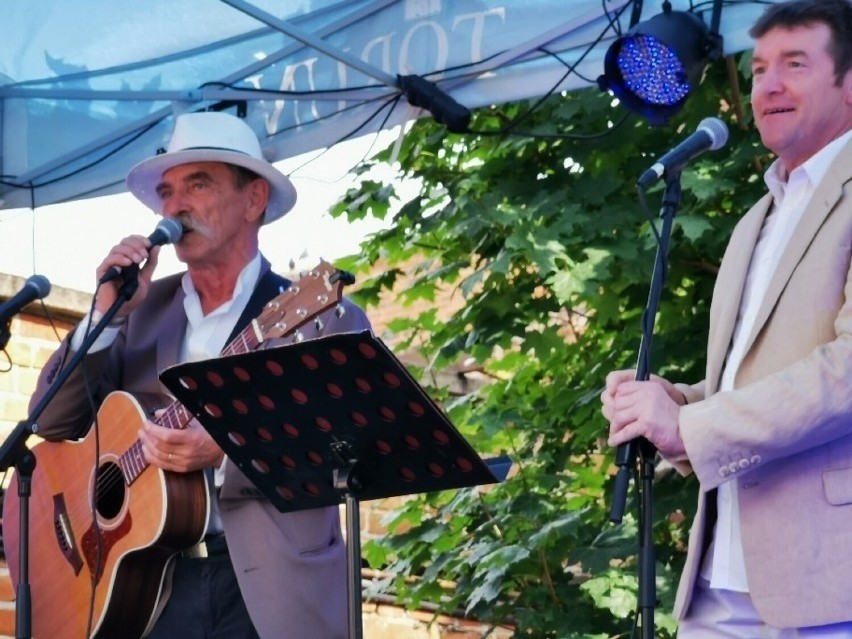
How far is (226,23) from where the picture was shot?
190 inches

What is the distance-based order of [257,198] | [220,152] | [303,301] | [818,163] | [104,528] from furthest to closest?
1. [257,198]
2. [220,152]
3. [104,528]
4. [303,301]
5. [818,163]

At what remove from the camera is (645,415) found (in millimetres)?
2881

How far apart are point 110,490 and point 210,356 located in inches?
19.3

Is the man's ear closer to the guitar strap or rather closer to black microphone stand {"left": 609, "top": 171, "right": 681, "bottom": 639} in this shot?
the guitar strap

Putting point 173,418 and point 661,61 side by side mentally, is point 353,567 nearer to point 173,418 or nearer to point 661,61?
point 173,418

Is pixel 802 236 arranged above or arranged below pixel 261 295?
below

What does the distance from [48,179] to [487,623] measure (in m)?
2.48

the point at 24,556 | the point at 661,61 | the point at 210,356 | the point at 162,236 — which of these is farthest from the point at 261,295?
the point at 661,61

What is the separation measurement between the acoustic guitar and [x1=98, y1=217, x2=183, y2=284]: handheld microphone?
350 millimetres

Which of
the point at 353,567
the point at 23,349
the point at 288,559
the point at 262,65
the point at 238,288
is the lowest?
the point at 353,567

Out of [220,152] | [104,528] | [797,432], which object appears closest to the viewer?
[797,432]

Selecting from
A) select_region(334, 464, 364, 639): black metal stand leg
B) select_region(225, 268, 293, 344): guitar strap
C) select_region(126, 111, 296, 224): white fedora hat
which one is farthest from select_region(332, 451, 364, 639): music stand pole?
select_region(126, 111, 296, 224): white fedora hat

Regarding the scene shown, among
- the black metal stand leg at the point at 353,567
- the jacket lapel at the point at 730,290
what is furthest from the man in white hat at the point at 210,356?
the jacket lapel at the point at 730,290

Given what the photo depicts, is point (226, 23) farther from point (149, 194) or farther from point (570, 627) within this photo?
point (570, 627)
